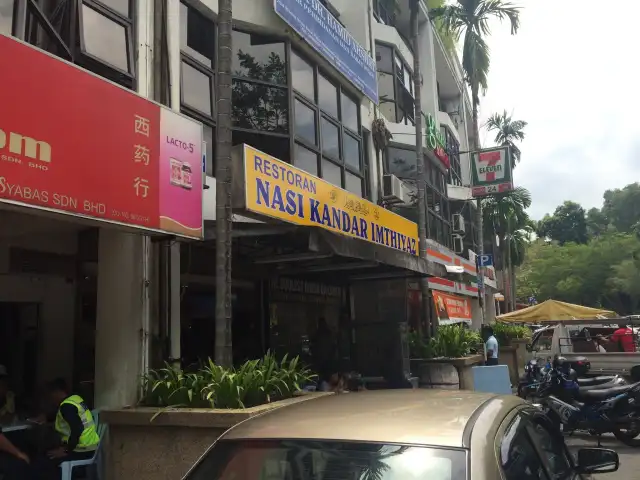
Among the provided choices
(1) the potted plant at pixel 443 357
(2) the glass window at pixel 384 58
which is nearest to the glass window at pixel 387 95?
(2) the glass window at pixel 384 58

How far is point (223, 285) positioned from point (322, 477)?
3818mm

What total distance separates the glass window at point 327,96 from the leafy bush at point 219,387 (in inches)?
267

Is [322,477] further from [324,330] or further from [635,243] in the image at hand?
[635,243]

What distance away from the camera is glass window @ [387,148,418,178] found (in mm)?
17875

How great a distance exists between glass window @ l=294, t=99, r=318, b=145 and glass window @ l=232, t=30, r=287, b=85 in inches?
24.1

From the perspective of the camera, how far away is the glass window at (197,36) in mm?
8477

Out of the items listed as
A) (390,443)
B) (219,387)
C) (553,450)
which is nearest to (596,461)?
(553,450)

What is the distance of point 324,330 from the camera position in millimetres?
11852

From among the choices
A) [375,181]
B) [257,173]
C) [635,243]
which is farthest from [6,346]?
[635,243]

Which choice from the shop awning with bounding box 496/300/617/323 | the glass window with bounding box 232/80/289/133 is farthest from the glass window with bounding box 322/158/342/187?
the shop awning with bounding box 496/300/617/323

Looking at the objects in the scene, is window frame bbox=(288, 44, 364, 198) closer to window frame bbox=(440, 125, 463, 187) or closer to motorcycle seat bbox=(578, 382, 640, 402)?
motorcycle seat bbox=(578, 382, 640, 402)

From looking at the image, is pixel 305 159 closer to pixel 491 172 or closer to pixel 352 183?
pixel 352 183

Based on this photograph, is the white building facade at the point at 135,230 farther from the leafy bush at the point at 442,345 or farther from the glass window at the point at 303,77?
the leafy bush at the point at 442,345

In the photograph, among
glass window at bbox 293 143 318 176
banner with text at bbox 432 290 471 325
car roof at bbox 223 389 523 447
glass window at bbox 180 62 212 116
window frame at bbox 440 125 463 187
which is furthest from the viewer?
window frame at bbox 440 125 463 187
